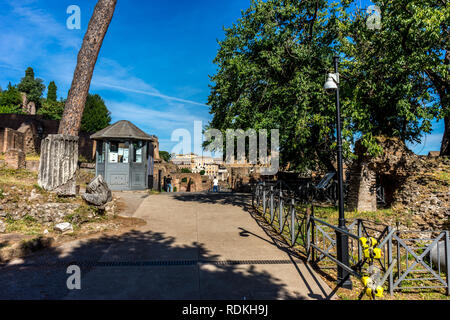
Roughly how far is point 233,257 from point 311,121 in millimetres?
7068

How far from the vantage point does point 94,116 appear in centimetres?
4344

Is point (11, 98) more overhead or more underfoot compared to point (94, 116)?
more overhead

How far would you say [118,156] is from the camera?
14750 mm

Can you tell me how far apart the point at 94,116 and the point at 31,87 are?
87.7 ft

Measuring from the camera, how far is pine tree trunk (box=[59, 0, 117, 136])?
870cm

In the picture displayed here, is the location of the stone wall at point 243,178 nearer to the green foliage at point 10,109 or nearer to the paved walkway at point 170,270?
the paved walkway at point 170,270

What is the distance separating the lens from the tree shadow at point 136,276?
12.1 ft

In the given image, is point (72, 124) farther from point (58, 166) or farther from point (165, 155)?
point (165, 155)

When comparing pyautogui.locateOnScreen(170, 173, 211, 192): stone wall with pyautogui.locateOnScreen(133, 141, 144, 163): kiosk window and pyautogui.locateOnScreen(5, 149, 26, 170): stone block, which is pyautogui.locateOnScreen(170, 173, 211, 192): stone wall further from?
pyautogui.locateOnScreen(5, 149, 26, 170): stone block

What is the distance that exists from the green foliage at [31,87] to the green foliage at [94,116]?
68.5 feet

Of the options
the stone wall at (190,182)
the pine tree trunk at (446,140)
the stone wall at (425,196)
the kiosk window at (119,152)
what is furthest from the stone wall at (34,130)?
the pine tree trunk at (446,140)

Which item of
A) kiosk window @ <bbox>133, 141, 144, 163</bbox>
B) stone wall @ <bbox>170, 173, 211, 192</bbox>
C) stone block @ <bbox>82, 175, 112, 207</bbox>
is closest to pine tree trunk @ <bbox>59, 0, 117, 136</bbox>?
stone block @ <bbox>82, 175, 112, 207</bbox>

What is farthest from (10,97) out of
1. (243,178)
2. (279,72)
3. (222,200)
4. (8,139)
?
(279,72)
